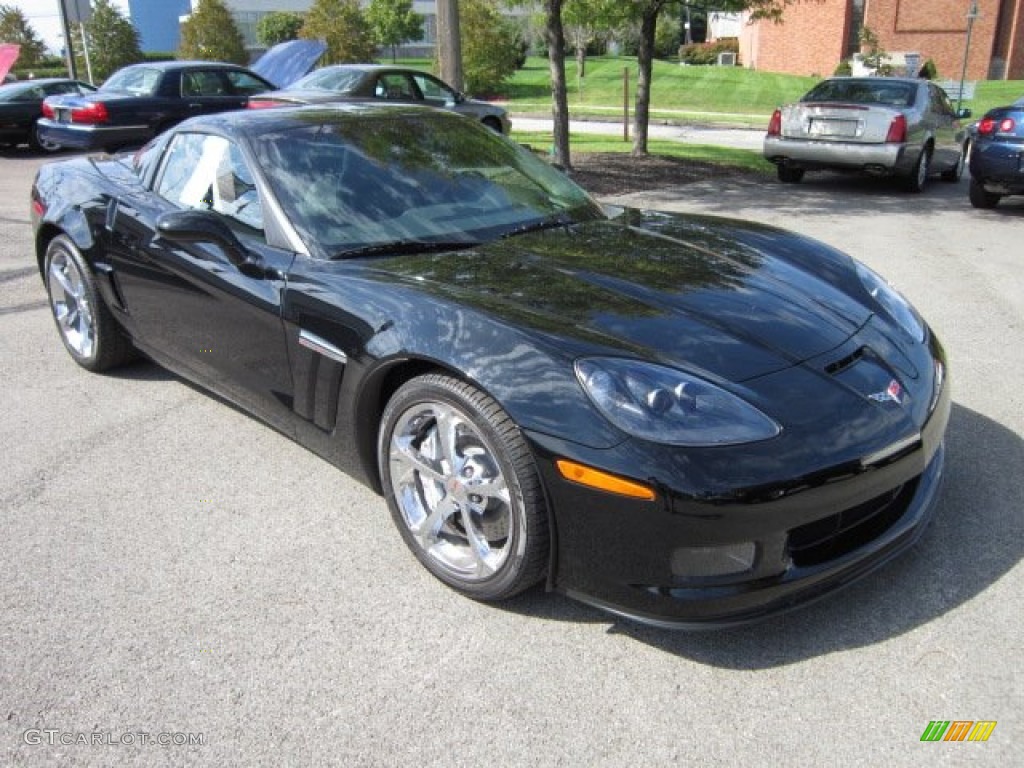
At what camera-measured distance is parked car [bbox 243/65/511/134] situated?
13203mm

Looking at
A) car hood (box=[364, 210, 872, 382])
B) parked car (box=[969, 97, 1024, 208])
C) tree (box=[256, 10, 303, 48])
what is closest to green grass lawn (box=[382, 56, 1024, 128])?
parked car (box=[969, 97, 1024, 208])

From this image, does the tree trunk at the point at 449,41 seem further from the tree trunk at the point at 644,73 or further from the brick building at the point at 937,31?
the brick building at the point at 937,31

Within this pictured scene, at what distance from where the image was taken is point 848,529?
2.60 meters

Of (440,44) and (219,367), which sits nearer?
(219,367)

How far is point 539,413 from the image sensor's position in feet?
8.18

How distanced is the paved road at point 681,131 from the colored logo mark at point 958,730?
54.5ft

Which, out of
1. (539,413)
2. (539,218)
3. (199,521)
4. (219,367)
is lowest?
(199,521)

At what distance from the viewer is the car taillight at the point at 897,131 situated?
10.7 metres

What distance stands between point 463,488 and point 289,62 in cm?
1750

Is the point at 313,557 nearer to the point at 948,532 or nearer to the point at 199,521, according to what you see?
the point at 199,521

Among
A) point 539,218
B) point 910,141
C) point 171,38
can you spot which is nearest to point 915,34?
point 910,141

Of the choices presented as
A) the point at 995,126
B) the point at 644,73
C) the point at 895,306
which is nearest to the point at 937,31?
the point at 644,73

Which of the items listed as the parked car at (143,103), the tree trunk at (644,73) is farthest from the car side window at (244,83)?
the tree trunk at (644,73)

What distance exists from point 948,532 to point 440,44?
36.7 feet
